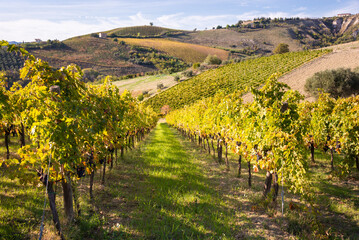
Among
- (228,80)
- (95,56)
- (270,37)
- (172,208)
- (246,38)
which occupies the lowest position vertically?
(172,208)

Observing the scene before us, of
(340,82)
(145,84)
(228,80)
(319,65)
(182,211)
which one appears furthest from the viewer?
(145,84)

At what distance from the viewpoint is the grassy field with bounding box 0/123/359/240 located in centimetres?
424

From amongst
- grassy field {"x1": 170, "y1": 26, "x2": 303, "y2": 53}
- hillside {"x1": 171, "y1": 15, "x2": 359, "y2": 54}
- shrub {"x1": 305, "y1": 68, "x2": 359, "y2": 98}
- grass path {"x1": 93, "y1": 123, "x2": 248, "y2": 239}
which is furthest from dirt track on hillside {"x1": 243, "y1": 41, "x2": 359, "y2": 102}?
grassy field {"x1": 170, "y1": 26, "x2": 303, "y2": 53}

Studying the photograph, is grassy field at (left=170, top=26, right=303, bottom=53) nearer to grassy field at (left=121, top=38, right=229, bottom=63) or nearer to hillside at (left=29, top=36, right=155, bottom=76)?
grassy field at (left=121, top=38, right=229, bottom=63)

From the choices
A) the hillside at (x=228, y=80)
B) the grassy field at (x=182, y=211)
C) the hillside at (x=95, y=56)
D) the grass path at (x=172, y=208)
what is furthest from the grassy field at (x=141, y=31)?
the grassy field at (x=182, y=211)

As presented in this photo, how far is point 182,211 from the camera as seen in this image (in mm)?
5160

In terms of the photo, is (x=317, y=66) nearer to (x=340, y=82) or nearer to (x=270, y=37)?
(x=340, y=82)

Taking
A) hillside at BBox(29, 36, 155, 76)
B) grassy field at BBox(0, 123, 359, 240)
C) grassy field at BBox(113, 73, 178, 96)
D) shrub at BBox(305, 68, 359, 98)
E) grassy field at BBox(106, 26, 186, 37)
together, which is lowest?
grassy field at BBox(0, 123, 359, 240)

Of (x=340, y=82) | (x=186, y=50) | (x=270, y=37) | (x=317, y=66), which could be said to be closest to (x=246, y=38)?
(x=270, y=37)

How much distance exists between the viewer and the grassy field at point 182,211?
424cm

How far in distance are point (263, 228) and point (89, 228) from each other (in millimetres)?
4058

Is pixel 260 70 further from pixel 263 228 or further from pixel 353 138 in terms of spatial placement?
pixel 263 228

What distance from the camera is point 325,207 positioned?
5.93 m

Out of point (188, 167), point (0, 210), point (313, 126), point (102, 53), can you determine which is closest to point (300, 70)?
point (313, 126)
